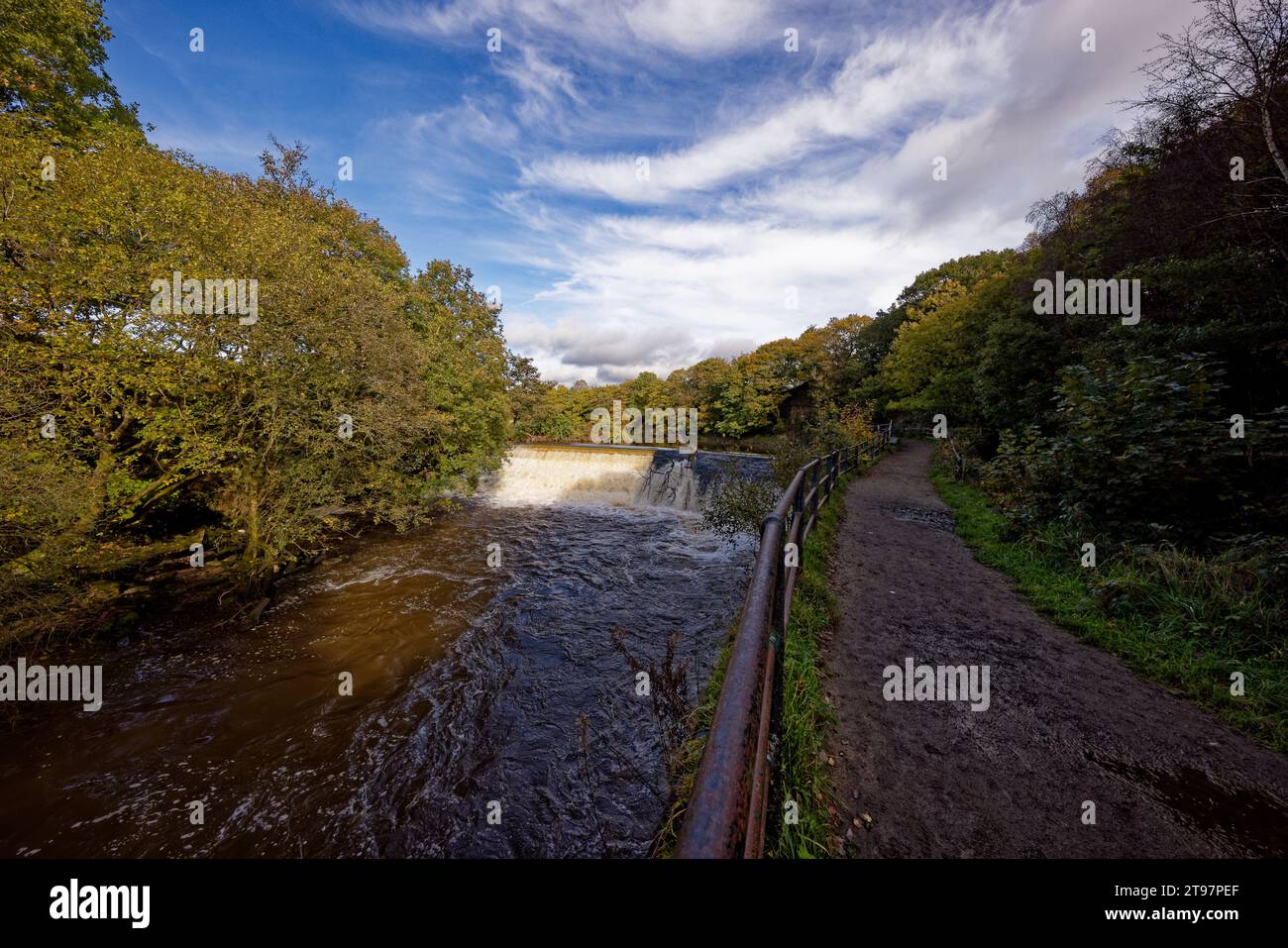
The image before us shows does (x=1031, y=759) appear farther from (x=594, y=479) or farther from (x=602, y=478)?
(x=594, y=479)

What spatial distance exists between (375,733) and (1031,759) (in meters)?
6.37

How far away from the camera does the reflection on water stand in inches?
155

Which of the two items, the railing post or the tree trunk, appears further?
the railing post

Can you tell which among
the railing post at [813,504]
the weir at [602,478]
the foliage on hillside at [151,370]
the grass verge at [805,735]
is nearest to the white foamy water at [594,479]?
the weir at [602,478]

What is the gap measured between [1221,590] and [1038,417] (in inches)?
412

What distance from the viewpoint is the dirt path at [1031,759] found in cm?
235

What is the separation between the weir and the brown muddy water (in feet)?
26.1

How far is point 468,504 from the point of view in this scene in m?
16.7

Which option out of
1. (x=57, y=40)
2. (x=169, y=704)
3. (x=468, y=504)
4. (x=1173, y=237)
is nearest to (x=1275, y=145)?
(x=1173, y=237)

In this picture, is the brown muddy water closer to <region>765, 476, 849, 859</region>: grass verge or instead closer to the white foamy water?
<region>765, 476, 849, 859</region>: grass verge

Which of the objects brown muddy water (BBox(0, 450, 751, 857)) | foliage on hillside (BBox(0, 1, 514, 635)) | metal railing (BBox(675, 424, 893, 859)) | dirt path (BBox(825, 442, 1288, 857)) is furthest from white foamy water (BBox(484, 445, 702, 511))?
metal railing (BBox(675, 424, 893, 859))

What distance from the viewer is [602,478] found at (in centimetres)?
1870

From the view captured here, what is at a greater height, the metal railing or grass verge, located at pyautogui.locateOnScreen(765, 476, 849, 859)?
Result: the metal railing
